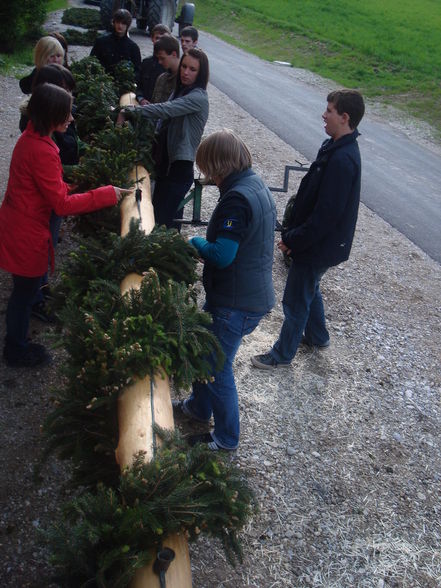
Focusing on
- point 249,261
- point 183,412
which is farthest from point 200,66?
point 183,412

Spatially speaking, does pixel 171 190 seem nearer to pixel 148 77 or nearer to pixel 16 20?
pixel 148 77

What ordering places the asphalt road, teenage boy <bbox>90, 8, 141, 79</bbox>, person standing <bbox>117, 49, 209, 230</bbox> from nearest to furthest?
person standing <bbox>117, 49, 209, 230</bbox>
teenage boy <bbox>90, 8, 141, 79</bbox>
the asphalt road

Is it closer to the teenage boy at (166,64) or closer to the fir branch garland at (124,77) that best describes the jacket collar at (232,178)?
the teenage boy at (166,64)

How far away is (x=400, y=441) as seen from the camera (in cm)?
447

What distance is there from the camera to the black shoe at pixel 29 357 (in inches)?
173

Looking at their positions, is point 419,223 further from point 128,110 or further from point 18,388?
point 18,388

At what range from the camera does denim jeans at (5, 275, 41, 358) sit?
4141mm

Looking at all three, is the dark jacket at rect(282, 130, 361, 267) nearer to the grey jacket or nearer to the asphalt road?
the grey jacket

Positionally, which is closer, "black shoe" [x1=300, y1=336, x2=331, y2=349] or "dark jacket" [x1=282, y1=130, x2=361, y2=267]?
"dark jacket" [x1=282, y1=130, x2=361, y2=267]

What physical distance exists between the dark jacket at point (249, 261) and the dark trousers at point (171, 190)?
2.05 m

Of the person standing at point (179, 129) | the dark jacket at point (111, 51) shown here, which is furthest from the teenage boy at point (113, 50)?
the person standing at point (179, 129)

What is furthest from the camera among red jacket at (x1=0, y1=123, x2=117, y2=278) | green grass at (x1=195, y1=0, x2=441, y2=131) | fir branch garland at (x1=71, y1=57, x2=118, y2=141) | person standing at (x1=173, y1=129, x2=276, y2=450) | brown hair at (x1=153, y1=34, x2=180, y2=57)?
green grass at (x1=195, y1=0, x2=441, y2=131)

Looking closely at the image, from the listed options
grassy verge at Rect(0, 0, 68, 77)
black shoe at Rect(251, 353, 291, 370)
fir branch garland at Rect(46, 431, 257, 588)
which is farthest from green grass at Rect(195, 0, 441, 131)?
fir branch garland at Rect(46, 431, 257, 588)

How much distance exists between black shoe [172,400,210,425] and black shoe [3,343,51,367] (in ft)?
3.52
